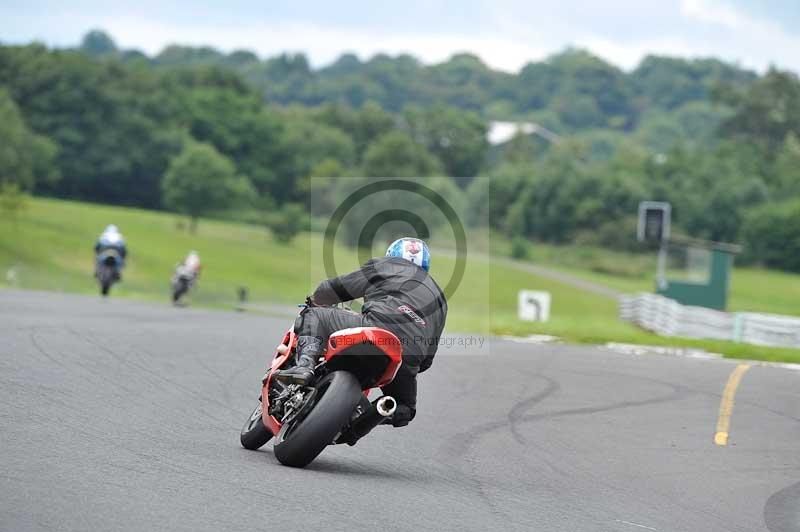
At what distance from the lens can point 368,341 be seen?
24.2 feet

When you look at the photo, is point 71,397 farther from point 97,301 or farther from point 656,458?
point 97,301

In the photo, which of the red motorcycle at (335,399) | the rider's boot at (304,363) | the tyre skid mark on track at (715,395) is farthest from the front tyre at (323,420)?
the tyre skid mark on track at (715,395)

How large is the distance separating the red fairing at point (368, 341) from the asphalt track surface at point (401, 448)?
2.49ft

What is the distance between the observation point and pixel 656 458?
9672 millimetres

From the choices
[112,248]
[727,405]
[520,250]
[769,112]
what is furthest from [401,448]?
[769,112]

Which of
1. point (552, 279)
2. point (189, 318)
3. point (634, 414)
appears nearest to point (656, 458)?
point (634, 414)

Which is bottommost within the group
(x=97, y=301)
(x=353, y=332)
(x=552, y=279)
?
(x=552, y=279)

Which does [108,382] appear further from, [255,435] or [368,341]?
[368,341]

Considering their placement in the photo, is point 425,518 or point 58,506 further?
point 425,518

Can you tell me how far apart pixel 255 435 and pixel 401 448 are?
1.38m

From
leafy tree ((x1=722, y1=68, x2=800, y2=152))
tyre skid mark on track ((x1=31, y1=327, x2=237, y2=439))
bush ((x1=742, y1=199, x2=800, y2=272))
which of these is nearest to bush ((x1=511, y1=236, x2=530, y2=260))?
bush ((x1=742, y1=199, x2=800, y2=272))

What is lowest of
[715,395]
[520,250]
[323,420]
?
[520,250]

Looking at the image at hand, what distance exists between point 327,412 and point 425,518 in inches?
44.1

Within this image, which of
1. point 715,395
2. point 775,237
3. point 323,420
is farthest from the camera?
point 775,237
